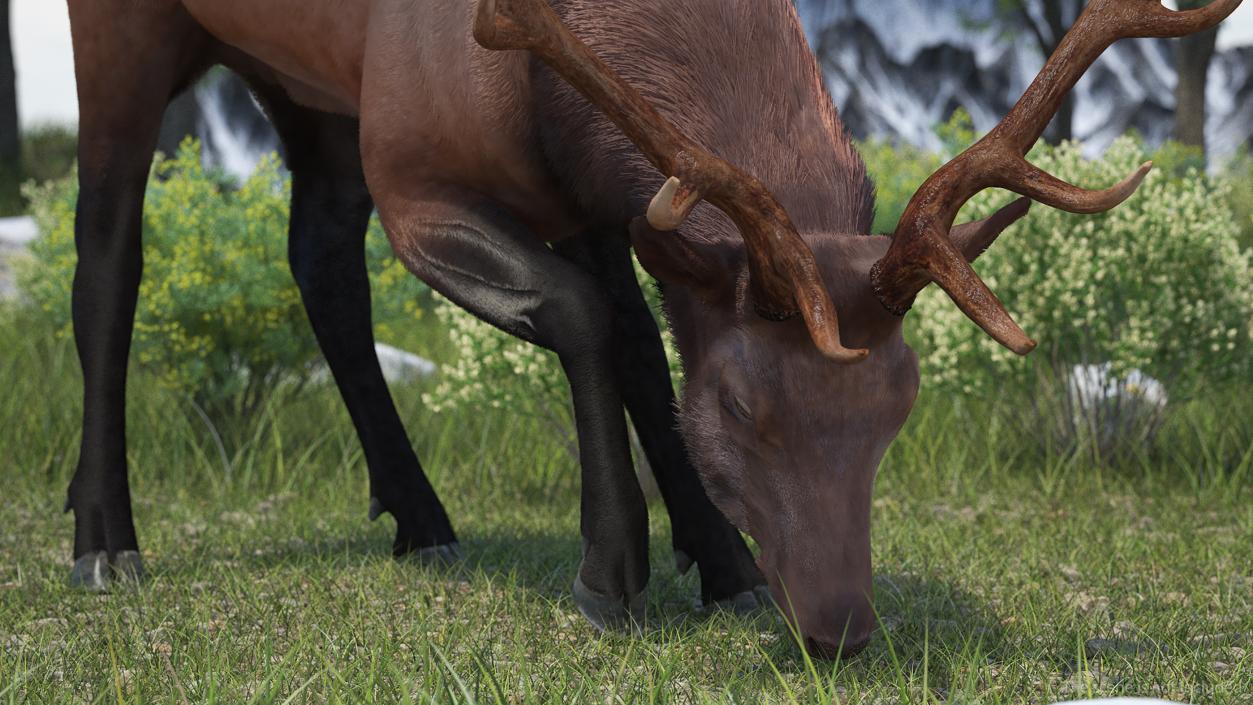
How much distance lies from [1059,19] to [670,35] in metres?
12.6

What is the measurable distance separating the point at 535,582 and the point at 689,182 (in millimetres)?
1536

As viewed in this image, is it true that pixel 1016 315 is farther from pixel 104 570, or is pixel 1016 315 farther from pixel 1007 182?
pixel 104 570

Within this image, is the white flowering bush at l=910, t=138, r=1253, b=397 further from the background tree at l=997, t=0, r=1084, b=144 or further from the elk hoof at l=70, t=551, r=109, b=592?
the background tree at l=997, t=0, r=1084, b=144

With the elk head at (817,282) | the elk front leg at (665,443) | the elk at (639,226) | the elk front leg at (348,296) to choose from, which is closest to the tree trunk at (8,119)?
the elk front leg at (348,296)

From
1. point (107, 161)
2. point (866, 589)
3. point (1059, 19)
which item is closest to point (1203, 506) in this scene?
point (866, 589)

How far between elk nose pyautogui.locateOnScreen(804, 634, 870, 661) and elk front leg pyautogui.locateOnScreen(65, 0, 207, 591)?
2136 millimetres

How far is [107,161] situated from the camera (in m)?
3.75

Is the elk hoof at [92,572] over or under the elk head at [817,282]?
under

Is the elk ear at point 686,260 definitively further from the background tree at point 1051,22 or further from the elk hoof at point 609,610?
the background tree at point 1051,22

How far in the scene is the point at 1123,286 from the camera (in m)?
5.42

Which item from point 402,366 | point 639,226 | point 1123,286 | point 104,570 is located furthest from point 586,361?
point 402,366

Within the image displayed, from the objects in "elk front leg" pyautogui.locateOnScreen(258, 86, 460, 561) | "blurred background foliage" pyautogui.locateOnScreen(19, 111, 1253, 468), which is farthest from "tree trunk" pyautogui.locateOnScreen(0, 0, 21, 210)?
"elk front leg" pyautogui.locateOnScreen(258, 86, 460, 561)

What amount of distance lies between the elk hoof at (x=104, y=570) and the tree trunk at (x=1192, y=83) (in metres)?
11.8

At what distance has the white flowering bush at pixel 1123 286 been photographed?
5301 millimetres
